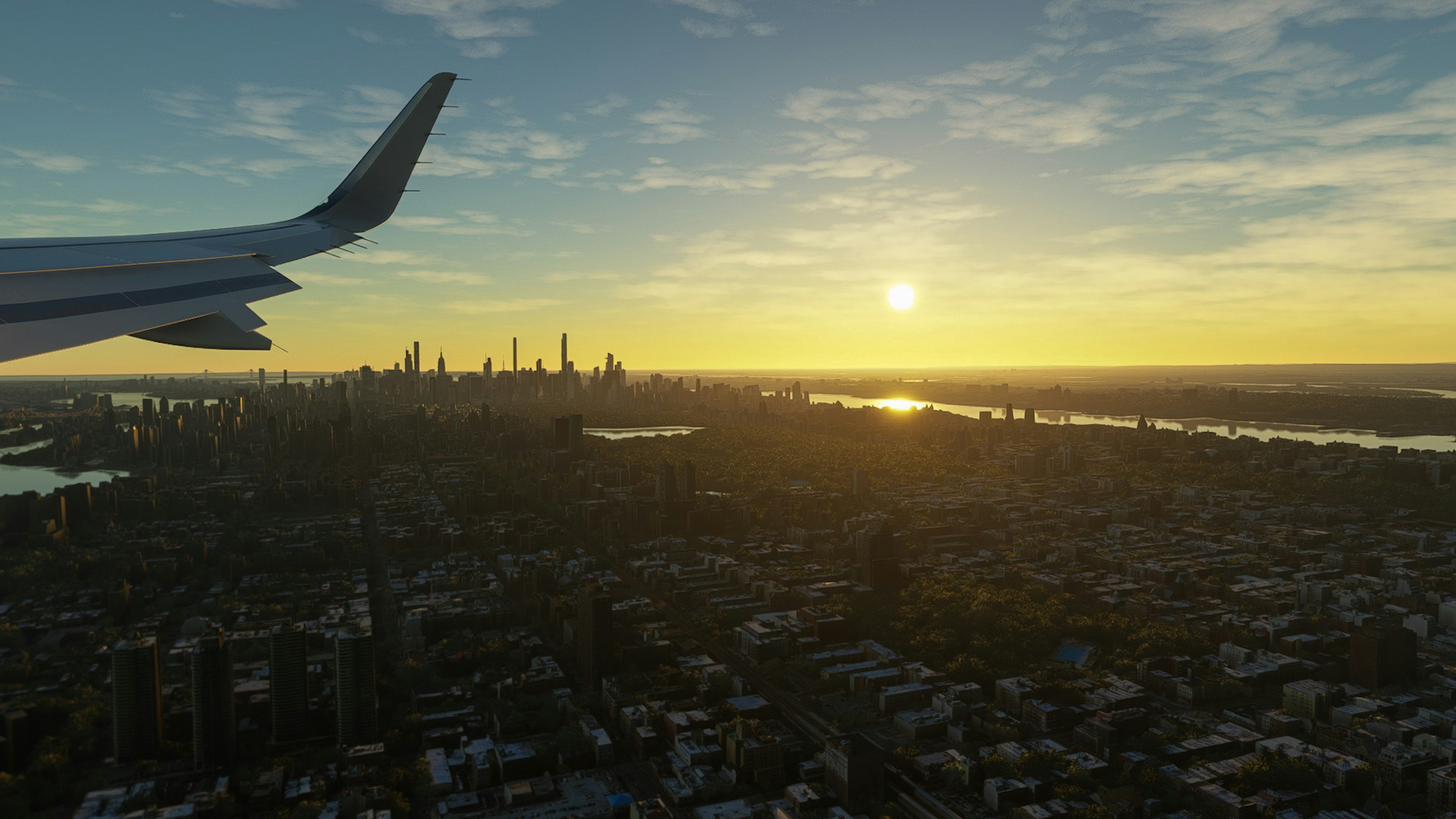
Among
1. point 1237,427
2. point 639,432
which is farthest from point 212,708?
point 1237,427

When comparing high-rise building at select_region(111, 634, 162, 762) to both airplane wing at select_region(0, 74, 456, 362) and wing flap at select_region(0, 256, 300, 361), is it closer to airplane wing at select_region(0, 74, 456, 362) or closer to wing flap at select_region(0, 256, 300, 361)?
airplane wing at select_region(0, 74, 456, 362)

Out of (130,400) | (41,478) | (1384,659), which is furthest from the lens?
(130,400)

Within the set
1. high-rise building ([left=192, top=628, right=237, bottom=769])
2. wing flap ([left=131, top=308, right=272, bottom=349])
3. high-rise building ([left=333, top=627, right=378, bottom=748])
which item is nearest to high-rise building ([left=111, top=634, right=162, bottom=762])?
high-rise building ([left=192, top=628, right=237, bottom=769])

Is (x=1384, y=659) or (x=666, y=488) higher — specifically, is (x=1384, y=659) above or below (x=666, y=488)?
below

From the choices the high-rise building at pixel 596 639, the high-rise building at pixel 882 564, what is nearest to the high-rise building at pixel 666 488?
the high-rise building at pixel 882 564

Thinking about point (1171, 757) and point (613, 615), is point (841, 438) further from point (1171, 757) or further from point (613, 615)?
point (1171, 757)

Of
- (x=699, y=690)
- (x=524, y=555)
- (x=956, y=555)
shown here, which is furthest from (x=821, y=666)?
(x=524, y=555)

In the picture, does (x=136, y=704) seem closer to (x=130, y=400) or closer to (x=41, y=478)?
(x=41, y=478)
